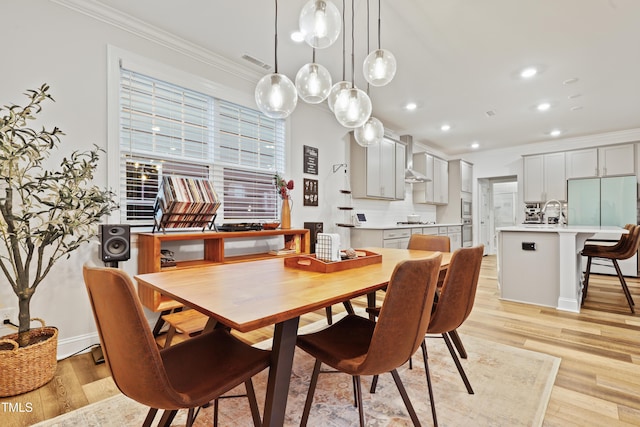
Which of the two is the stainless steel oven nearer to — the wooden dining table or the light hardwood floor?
the light hardwood floor

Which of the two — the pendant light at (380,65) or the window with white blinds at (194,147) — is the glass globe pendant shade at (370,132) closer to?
the pendant light at (380,65)

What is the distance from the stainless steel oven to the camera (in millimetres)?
7090

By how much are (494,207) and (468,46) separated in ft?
21.8

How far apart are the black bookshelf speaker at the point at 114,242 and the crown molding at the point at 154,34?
1701 millimetres

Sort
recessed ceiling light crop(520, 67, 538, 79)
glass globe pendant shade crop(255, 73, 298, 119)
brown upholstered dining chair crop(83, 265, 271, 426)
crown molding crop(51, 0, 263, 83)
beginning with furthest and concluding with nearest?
1. recessed ceiling light crop(520, 67, 538, 79)
2. crown molding crop(51, 0, 263, 83)
3. glass globe pendant shade crop(255, 73, 298, 119)
4. brown upholstered dining chair crop(83, 265, 271, 426)

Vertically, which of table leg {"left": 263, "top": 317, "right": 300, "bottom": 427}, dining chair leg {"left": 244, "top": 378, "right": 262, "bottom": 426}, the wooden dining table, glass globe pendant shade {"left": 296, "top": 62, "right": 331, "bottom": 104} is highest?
glass globe pendant shade {"left": 296, "top": 62, "right": 331, "bottom": 104}

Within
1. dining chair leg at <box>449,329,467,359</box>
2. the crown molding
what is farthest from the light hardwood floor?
the crown molding

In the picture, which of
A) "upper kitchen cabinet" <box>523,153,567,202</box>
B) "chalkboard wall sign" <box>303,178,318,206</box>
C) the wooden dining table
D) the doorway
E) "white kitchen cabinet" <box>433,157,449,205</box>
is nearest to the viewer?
the wooden dining table

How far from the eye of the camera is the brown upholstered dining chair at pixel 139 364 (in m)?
0.86

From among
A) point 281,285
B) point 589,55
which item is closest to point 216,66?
point 281,285

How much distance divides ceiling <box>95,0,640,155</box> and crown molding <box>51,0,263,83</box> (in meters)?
0.06

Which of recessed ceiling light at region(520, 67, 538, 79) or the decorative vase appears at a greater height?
recessed ceiling light at region(520, 67, 538, 79)

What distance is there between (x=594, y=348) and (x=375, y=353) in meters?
2.38

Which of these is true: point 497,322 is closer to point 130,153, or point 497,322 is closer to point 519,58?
point 519,58
